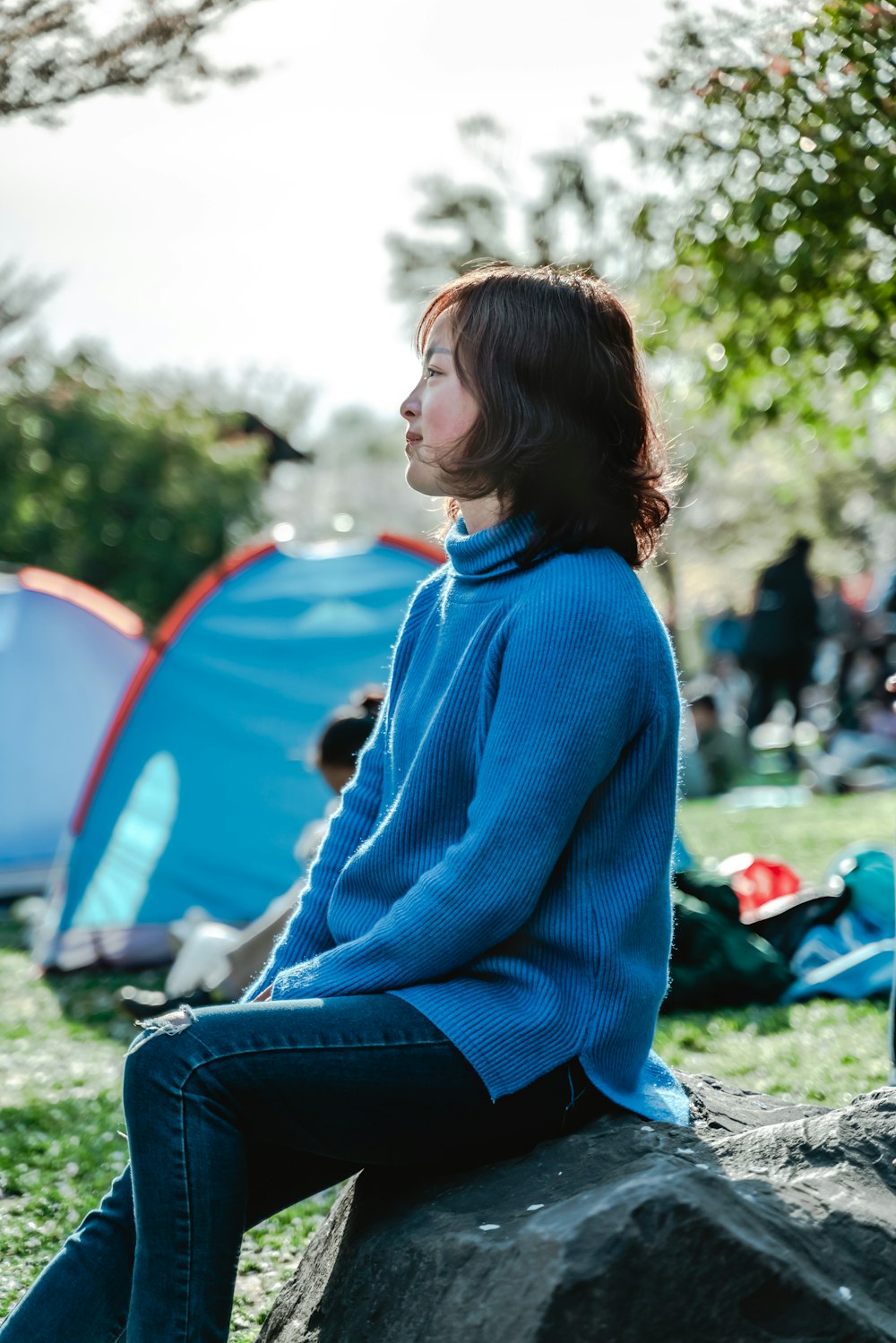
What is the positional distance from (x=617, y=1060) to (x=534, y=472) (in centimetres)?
81

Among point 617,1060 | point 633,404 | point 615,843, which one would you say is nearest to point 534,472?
point 633,404

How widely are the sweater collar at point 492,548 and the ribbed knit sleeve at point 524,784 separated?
0.12 metres

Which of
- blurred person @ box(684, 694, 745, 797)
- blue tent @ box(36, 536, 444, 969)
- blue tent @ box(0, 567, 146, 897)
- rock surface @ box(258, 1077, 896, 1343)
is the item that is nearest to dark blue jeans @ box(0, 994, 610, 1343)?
rock surface @ box(258, 1077, 896, 1343)

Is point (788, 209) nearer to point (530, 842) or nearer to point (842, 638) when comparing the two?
point (530, 842)

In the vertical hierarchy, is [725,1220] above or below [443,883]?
below

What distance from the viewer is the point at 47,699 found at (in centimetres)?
804

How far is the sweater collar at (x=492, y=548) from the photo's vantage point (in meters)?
1.95

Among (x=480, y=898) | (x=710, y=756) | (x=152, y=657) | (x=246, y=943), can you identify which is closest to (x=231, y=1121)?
(x=480, y=898)

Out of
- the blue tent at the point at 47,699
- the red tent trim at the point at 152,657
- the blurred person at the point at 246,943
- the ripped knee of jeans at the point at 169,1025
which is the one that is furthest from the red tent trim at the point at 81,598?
the ripped knee of jeans at the point at 169,1025

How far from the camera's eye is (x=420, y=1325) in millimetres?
1688

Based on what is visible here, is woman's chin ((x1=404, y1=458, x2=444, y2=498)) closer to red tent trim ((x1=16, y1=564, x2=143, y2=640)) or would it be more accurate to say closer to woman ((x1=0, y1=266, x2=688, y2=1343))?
woman ((x1=0, y1=266, x2=688, y2=1343))

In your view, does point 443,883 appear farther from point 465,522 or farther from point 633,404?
point 633,404

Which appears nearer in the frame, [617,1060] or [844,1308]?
[844,1308]

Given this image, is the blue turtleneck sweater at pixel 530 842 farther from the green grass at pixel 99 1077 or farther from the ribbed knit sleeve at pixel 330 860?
the green grass at pixel 99 1077
